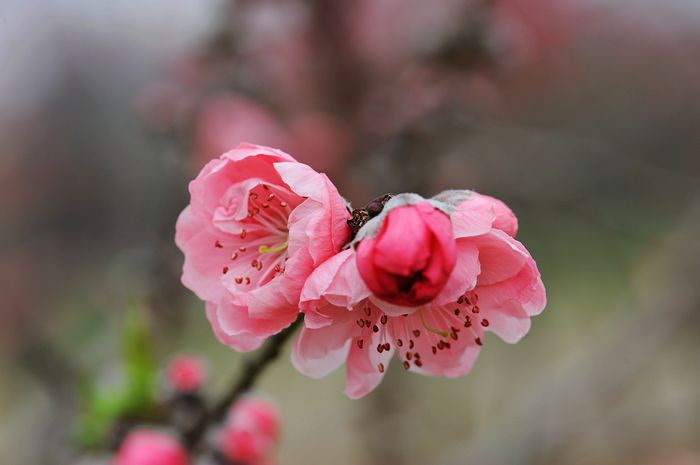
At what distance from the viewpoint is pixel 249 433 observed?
122cm

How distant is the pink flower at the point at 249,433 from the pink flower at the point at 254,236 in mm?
391

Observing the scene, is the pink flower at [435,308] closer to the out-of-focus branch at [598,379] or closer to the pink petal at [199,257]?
the pink petal at [199,257]

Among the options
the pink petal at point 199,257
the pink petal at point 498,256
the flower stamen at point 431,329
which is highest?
the pink petal at point 498,256

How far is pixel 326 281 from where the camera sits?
2.15ft

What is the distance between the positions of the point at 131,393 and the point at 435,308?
2.51ft

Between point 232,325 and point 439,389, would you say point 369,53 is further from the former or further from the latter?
point 232,325

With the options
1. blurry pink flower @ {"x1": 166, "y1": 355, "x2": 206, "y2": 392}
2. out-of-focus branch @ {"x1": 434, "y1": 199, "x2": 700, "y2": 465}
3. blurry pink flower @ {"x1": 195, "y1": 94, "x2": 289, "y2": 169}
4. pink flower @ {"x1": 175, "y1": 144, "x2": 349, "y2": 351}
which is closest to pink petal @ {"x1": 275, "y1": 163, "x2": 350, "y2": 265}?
pink flower @ {"x1": 175, "y1": 144, "x2": 349, "y2": 351}

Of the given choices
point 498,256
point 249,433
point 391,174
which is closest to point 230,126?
point 391,174

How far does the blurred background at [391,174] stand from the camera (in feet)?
6.84

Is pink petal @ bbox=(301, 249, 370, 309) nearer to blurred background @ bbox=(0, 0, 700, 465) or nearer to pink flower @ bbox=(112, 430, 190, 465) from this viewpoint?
pink flower @ bbox=(112, 430, 190, 465)

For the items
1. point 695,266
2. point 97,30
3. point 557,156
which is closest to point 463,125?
point 557,156

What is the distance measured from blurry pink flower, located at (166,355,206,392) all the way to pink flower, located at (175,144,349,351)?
0.49 metres

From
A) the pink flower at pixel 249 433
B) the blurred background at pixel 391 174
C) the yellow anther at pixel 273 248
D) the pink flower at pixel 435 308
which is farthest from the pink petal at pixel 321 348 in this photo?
the blurred background at pixel 391 174

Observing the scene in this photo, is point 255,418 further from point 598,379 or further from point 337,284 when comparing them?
point 598,379
